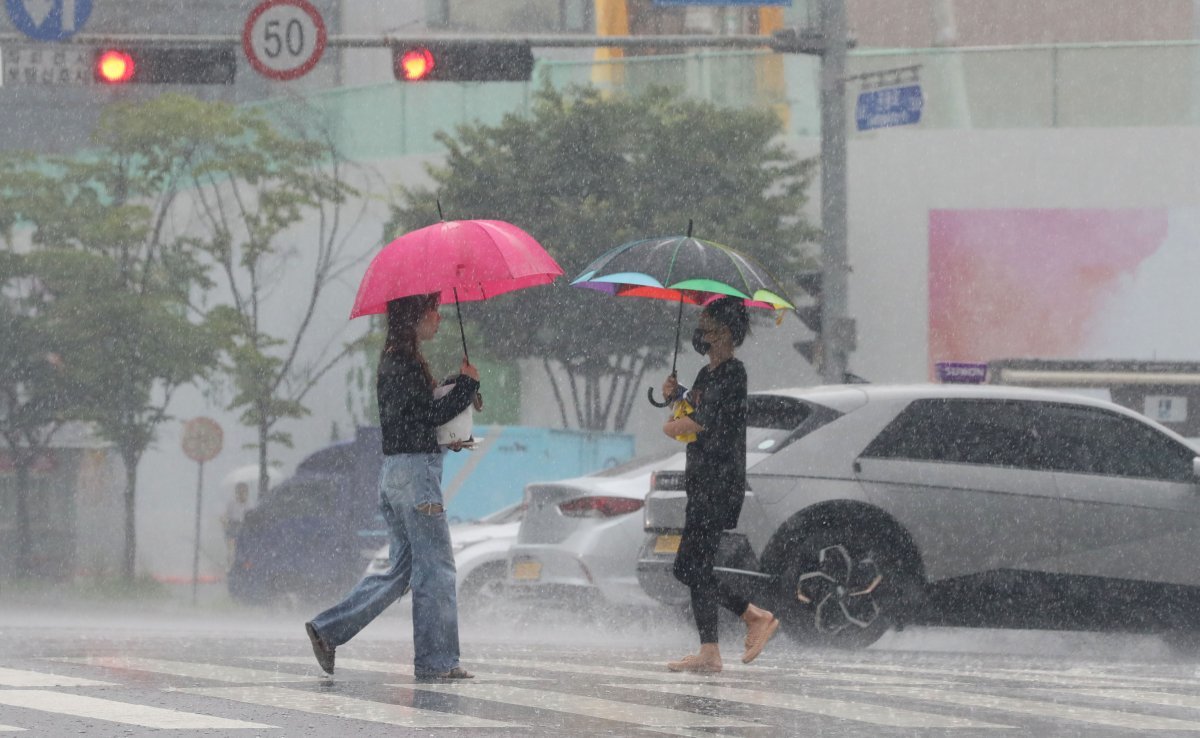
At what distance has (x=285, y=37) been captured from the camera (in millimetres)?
18266

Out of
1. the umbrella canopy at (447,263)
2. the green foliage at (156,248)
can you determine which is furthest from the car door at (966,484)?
the green foliage at (156,248)

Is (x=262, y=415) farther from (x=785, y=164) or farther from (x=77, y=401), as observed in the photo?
(x=785, y=164)

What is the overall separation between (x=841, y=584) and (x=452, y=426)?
397 centimetres

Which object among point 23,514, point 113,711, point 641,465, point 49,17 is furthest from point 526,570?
point 23,514

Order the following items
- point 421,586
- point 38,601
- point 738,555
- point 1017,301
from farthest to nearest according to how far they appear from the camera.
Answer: point 1017,301 → point 38,601 → point 738,555 → point 421,586

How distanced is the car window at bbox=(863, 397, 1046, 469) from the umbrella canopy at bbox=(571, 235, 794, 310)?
2428mm

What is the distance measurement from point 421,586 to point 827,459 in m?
3.91

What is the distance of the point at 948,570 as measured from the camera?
476 inches

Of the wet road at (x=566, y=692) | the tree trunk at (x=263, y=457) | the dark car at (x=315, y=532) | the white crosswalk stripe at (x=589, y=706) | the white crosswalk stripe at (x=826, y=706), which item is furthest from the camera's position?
the tree trunk at (x=263, y=457)

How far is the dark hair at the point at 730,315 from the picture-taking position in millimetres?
9531

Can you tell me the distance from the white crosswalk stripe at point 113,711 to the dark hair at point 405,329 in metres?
1.78

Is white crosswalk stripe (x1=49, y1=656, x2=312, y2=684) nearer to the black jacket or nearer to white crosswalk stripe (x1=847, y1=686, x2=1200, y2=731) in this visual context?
the black jacket

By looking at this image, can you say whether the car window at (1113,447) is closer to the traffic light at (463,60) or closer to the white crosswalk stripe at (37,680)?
the white crosswalk stripe at (37,680)

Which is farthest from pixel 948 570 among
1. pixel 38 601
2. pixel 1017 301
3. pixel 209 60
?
pixel 1017 301
